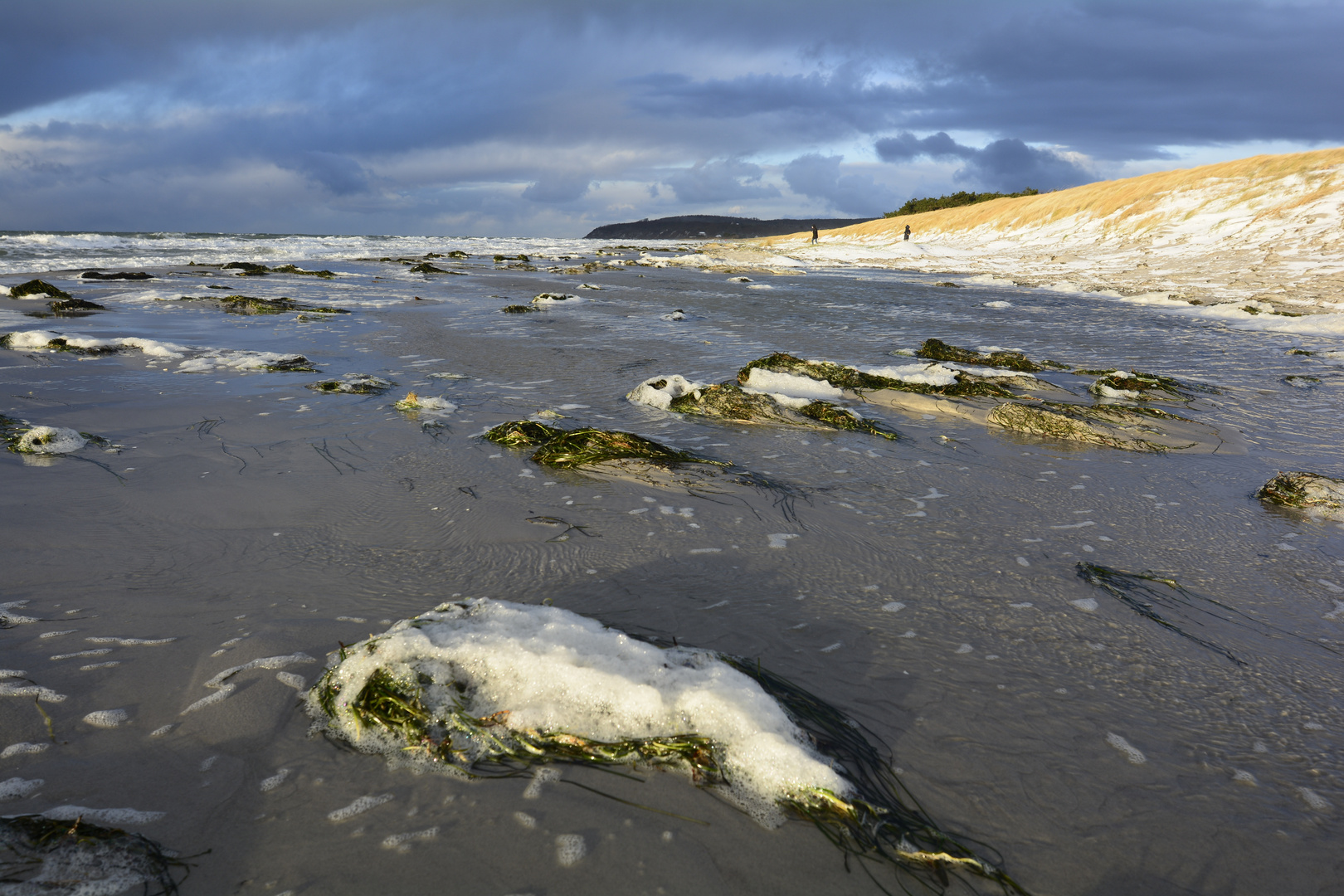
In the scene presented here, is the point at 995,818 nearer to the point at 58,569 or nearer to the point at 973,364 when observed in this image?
the point at 58,569

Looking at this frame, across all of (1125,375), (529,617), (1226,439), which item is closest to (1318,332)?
(1125,375)

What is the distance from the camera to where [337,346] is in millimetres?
8508

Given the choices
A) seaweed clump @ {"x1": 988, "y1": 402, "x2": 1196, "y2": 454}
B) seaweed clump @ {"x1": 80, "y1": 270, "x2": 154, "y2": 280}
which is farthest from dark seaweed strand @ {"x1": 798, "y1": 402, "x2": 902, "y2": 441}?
seaweed clump @ {"x1": 80, "y1": 270, "x2": 154, "y2": 280}

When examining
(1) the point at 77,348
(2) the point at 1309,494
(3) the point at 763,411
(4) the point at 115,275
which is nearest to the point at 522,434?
(3) the point at 763,411

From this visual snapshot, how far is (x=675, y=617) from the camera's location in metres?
2.69

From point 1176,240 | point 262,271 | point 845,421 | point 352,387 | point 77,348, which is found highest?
point 1176,240

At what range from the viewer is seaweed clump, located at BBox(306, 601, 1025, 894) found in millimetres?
1729

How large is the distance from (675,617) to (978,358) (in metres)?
7.33

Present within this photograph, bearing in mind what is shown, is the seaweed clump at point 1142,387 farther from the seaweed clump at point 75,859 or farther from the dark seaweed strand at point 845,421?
the seaweed clump at point 75,859

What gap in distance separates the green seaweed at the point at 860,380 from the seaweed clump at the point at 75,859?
5728 millimetres

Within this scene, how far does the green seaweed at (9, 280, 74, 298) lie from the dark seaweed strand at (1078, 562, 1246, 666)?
16.8m

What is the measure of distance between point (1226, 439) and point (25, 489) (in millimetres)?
8623

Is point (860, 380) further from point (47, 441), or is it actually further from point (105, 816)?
point (47, 441)

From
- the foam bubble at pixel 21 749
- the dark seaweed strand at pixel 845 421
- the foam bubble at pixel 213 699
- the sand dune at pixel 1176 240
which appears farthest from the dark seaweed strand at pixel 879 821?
the sand dune at pixel 1176 240
